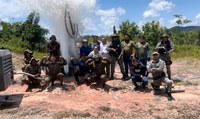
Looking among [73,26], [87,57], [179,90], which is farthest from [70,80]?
[179,90]

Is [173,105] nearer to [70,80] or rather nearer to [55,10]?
[70,80]

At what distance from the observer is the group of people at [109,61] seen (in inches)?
471

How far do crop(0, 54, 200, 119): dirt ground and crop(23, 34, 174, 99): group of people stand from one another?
1.26 ft

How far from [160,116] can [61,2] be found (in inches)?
244

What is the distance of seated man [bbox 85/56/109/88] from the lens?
12297 mm

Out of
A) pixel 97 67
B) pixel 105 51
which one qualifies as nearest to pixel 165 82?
pixel 97 67

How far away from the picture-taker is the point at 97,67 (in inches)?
484

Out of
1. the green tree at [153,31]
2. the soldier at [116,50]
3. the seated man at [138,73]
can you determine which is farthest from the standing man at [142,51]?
the green tree at [153,31]

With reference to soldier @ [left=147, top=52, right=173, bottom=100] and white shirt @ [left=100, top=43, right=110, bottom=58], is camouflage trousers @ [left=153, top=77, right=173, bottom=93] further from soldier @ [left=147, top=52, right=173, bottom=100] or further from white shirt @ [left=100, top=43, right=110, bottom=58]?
white shirt @ [left=100, top=43, right=110, bottom=58]

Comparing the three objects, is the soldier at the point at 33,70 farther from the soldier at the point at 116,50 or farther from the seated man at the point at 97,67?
the soldier at the point at 116,50

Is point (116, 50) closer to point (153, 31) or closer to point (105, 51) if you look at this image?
point (105, 51)

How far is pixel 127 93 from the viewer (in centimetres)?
1194

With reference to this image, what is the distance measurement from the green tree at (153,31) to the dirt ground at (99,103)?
82.1 ft

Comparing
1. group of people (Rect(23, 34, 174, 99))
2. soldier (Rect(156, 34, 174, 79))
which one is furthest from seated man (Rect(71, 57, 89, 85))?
soldier (Rect(156, 34, 174, 79))
